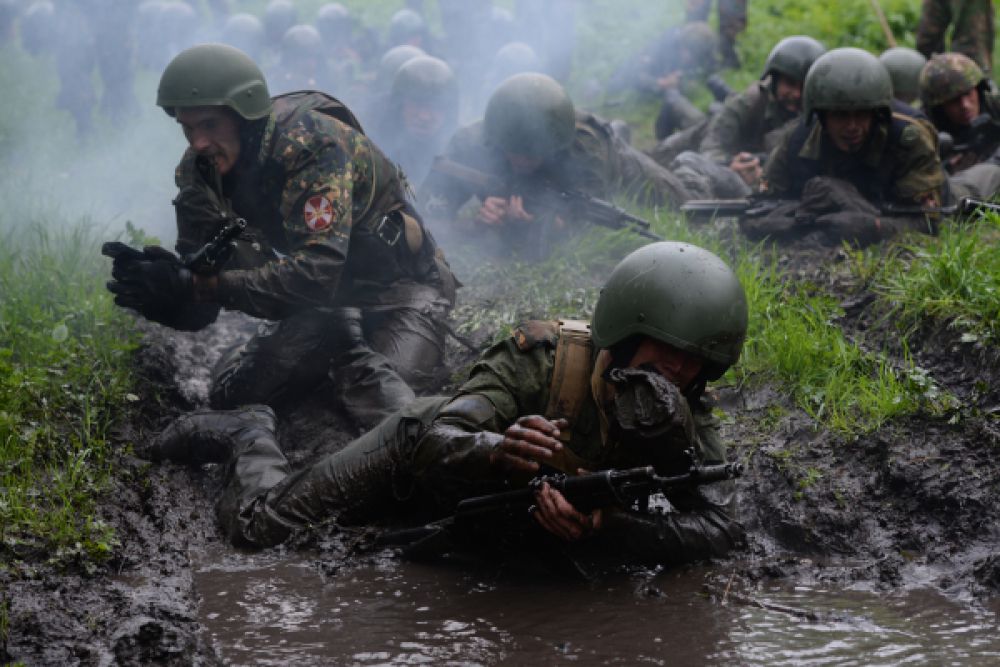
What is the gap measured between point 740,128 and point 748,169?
3.34 ft

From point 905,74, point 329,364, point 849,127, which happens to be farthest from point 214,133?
point 905,74

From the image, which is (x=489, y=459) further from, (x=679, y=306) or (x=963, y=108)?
(x=963, y=108)

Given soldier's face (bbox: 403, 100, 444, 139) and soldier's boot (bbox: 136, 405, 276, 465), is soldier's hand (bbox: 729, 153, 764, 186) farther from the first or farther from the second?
soldier's boot (bbox: 136, 405, 276, 465)

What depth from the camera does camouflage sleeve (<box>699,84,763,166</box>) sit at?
10820mm

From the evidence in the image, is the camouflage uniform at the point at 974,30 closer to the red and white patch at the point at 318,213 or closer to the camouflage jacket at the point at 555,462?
the red and white patch at the point at 318,213

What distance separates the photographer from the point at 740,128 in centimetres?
1093

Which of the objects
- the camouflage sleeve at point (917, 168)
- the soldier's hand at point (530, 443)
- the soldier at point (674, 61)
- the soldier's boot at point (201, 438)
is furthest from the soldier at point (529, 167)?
the soldier at point (674, 61)

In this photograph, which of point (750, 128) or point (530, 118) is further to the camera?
point (750, 128)

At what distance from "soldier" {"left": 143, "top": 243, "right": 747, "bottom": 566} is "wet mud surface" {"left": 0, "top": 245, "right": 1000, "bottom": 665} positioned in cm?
22

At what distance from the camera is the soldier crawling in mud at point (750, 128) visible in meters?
9.54

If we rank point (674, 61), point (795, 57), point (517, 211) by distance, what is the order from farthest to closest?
point (674, 61) < point (795, 57) < point (517, 211)

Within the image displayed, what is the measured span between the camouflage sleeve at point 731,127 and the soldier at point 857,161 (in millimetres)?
3244

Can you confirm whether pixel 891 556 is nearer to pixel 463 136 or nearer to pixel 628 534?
pixel 628 534

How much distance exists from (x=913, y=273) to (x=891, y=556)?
2277mm
